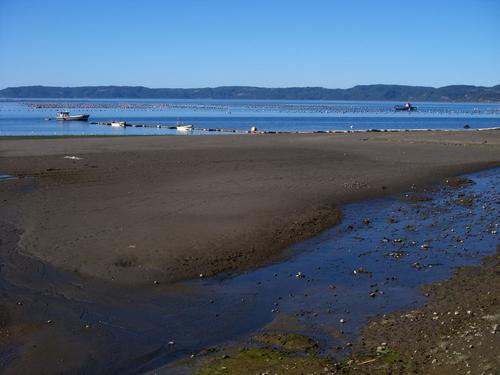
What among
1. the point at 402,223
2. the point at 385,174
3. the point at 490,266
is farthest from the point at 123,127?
the point at 490,266

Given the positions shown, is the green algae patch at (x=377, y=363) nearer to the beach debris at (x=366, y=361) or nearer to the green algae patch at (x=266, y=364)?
the beach debris at (x=366, y=361)

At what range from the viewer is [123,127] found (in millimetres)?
78000

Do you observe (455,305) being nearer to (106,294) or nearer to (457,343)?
(457,343)

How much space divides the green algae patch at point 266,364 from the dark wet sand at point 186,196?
14.7 feet

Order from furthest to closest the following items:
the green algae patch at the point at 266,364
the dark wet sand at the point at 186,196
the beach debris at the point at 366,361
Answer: the dark wet sand at the point at 186,196 → the beach debris at the point at 366,361 → the green algae patch at the point at 266,364

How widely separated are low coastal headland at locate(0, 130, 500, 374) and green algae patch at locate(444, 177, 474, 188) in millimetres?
612

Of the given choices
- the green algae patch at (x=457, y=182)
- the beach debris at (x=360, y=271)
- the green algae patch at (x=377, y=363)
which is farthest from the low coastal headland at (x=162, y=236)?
the beach debris at (x=360, y=271)

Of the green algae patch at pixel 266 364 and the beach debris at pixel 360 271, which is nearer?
the green algae patch at pixel 266 364

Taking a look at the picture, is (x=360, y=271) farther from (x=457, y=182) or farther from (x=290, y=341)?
(x=457, y=182)

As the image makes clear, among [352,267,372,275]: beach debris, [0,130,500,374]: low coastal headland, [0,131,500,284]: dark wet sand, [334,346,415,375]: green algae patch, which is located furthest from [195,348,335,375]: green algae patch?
[352,267,372,275]: beach debris

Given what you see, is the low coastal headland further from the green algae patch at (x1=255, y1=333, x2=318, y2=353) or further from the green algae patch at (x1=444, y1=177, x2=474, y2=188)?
the green algae patch at (x1=444, y1=177, x2=474, y2=188)

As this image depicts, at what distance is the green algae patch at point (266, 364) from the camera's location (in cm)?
837

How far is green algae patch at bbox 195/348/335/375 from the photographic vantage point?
837 cm

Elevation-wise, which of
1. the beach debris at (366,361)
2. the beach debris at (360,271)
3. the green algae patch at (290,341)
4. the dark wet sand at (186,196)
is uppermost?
the dark wet sand at (186,196)
